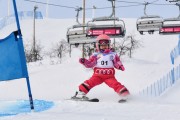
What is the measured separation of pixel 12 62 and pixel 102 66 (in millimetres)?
2728

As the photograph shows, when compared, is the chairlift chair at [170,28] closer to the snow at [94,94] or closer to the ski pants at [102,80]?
the snow at [94,94]

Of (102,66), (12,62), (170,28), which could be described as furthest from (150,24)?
(12,62)

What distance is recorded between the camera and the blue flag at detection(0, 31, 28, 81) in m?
4.73

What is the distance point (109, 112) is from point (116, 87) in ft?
7.72

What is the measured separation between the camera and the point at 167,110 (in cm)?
454

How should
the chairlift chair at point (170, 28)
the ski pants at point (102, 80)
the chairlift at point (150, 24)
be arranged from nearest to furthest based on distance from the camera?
the ski pants at point (102, 80) → the chairlift at point (150, 24) → the chairlift chair at point (170, 28)

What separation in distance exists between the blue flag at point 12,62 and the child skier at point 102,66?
7.81ft

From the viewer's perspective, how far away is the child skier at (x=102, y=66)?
7051 mm

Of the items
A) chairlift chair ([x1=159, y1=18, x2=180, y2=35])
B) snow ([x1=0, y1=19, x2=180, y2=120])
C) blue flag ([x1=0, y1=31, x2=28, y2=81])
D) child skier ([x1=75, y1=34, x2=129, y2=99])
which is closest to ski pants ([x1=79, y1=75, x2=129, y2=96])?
child skier ([x1=75, y1=34, x2=129, y2=99])

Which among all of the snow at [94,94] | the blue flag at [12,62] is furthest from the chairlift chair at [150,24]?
the blue flag at [12,62]

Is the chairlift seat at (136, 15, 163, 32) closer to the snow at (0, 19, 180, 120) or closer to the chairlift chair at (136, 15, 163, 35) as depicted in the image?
the chairlift chair at (136, 15, 163, 35)

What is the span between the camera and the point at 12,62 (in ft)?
15.5

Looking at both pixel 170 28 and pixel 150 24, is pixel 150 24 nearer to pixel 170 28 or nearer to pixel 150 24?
pixel 150 24

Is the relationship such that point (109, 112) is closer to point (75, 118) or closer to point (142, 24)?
point (75, 118)
